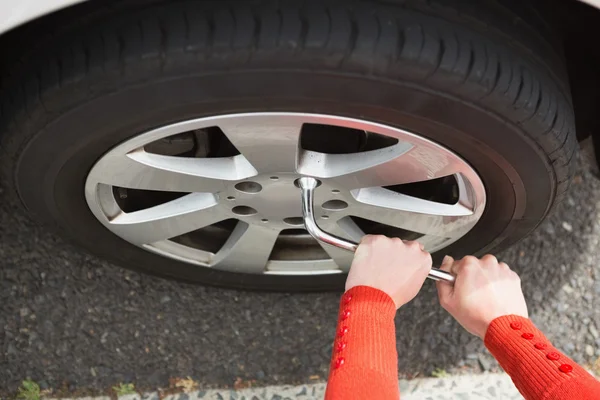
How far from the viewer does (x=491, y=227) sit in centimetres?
129

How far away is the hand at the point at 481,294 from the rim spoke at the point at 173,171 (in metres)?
0.39

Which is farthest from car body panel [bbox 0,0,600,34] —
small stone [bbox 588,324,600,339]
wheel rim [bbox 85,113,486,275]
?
small stone [bbox 588,324,600,339]

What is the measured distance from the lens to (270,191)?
3.90 feet

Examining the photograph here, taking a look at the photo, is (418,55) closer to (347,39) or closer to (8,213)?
(347,39)

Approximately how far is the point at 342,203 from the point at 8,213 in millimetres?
819

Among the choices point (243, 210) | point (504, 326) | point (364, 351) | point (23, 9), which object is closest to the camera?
point (23, 9)

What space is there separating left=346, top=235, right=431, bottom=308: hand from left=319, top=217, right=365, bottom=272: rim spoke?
0.70ft

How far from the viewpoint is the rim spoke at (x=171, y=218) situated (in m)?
1.27

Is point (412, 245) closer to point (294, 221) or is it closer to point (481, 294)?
point (481, 294)

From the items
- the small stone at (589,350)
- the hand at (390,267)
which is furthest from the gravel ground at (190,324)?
the hand at (390,267)

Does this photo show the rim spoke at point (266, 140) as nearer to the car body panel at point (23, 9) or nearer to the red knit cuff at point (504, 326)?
the car body panel at point (23, 9)

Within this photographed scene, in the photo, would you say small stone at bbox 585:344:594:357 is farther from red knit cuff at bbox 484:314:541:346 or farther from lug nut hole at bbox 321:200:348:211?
lug nut hole at bbox 321:200:348:211

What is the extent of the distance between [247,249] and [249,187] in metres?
0.25

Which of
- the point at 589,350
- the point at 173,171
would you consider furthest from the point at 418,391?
the point at 173,171
